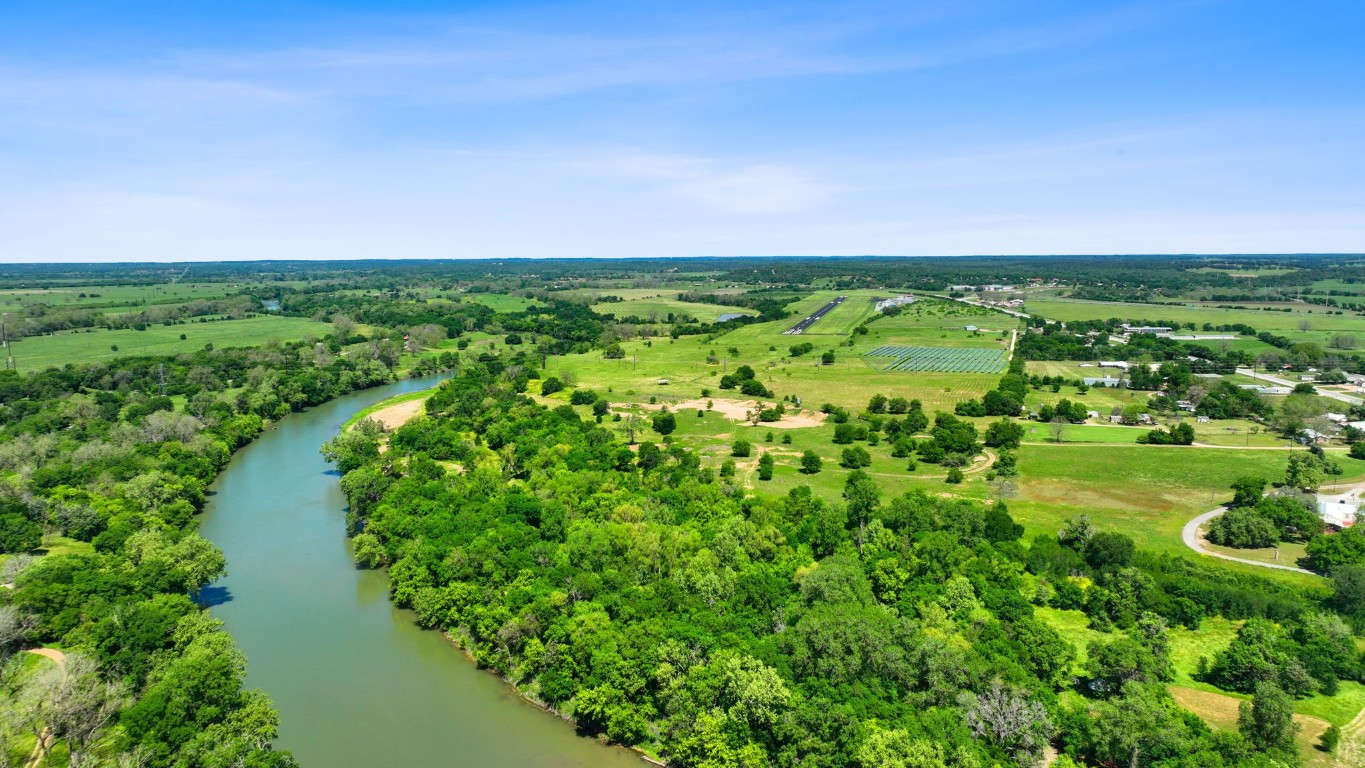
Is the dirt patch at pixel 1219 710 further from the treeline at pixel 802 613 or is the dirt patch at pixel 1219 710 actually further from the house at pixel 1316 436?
the house at pixel 1316 436

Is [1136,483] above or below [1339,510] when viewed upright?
below

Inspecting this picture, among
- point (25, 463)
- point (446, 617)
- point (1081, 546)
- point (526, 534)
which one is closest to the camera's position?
point (446, 617)

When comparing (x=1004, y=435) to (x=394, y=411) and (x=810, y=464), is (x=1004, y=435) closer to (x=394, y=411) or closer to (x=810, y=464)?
(x=810, y=464)

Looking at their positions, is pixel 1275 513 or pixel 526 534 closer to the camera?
pixel 526 534

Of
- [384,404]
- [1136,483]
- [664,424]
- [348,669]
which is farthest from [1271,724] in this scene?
[384,404]

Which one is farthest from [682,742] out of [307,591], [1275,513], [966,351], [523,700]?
[966,351]

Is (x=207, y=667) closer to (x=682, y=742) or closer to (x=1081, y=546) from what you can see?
(x=682, y=742)
